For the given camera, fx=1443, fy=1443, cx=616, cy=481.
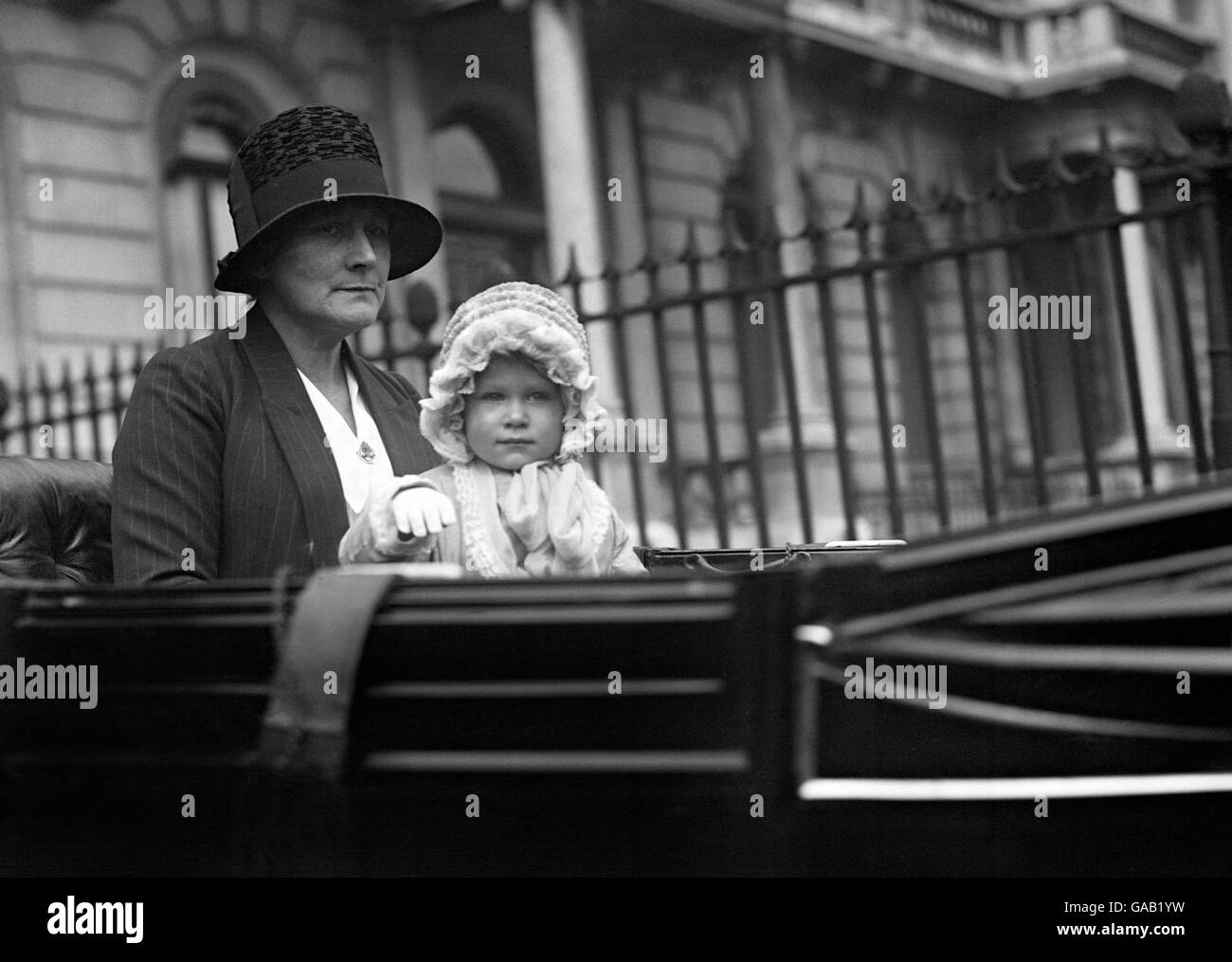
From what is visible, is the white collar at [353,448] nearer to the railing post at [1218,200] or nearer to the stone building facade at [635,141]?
the stone building facade at [635,141]

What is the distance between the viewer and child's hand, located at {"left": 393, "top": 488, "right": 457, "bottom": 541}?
2082 mm

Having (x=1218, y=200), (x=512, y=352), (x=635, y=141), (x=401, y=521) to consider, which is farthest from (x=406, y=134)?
(x=401, y=521)

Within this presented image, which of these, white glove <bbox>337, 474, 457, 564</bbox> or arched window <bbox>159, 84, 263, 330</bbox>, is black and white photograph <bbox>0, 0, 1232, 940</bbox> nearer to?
white glove <bbox>337, 474, 457, 564</bbox>

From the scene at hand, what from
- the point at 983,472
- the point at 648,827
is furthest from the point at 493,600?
the point at 983,472

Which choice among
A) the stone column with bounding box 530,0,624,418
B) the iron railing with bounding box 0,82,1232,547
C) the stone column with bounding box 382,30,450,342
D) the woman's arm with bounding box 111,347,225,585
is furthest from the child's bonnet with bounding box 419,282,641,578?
the stone column with bounding box 382,30,450,342

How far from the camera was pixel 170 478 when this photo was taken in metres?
2.31

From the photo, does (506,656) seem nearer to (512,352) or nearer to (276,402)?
(512,352)

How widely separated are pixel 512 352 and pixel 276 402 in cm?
47

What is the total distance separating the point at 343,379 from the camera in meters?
2.68

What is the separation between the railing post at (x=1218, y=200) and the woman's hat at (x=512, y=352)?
88.4 inches

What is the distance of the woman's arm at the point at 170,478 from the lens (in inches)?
89.4
